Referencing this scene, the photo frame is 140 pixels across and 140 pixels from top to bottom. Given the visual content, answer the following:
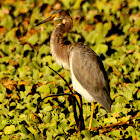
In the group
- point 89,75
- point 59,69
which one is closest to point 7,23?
point 59,69

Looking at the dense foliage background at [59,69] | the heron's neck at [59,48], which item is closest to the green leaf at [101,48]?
the dense foliage background at [59,69]

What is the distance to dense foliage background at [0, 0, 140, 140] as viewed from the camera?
3098 millimetres

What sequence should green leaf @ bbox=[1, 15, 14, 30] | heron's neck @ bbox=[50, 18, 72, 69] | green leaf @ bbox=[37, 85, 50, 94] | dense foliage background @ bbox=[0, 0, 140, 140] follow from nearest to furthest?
dense foliage background @ bbox=[0, 0, 140, 140], heron's neck @ bbox=[50, 18, 72, 69], green leaf @ bbox=[37, 85, 50, 94], green leaf @ bbox=[1, 15, 14, 30]

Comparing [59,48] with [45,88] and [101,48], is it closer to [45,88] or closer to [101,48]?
[45,88]

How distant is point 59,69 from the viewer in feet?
13.2

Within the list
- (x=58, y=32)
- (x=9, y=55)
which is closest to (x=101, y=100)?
(x=58, y=32)

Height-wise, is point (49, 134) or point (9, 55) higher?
Answer: point (9, 55)

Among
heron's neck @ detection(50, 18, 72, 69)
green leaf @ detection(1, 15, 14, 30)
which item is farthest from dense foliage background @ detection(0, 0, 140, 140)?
heron's neck @ detection(50, 18, 72, 69)

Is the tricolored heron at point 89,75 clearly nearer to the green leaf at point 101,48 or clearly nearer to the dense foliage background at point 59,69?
the dense foliage background at point 59,69

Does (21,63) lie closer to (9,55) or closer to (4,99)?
(9,55)

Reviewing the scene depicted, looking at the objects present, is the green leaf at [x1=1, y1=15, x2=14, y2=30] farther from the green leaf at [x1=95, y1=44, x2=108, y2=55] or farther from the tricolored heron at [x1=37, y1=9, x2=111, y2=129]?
the tricolored heron at [x1=37, y1=9, x2=111, y2=129]

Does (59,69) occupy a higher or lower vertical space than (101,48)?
lower

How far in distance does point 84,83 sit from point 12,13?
291cm

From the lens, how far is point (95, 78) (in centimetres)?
314
